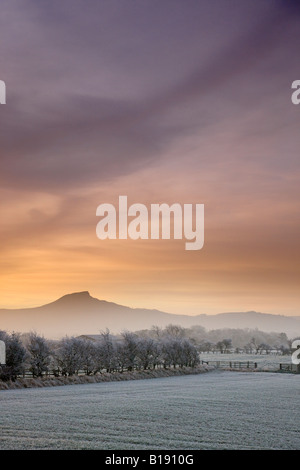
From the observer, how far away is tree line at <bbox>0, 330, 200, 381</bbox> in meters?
54.6

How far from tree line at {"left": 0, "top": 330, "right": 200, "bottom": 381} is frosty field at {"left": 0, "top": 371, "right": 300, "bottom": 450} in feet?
53.7

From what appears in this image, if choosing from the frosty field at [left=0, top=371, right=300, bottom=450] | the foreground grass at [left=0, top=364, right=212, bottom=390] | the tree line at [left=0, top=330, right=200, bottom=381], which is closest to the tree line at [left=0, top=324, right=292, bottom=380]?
the tree line at [left=0, top=330, right=200, bottom=381]

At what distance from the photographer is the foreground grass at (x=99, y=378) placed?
165ft

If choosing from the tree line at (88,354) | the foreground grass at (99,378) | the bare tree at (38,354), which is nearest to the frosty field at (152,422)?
the foreground grass at (99,378)

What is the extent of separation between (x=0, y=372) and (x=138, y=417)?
29.8m

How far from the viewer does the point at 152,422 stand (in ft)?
80.4

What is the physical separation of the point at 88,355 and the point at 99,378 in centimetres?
484

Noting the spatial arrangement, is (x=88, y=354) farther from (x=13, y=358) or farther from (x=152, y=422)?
(x=152, y=422)

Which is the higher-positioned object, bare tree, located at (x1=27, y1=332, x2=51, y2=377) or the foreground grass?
bare tree, located at (x1=27, y1=332, x2=51, y2=377)

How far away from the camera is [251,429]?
22953 millimetres

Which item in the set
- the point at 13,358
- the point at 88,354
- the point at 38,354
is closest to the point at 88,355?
the point at 88,354

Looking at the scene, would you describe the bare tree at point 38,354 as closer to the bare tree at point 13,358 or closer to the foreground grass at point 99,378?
the bare tree at point 13,358

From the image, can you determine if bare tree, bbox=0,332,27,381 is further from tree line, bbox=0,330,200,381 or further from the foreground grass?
the foreground grass
